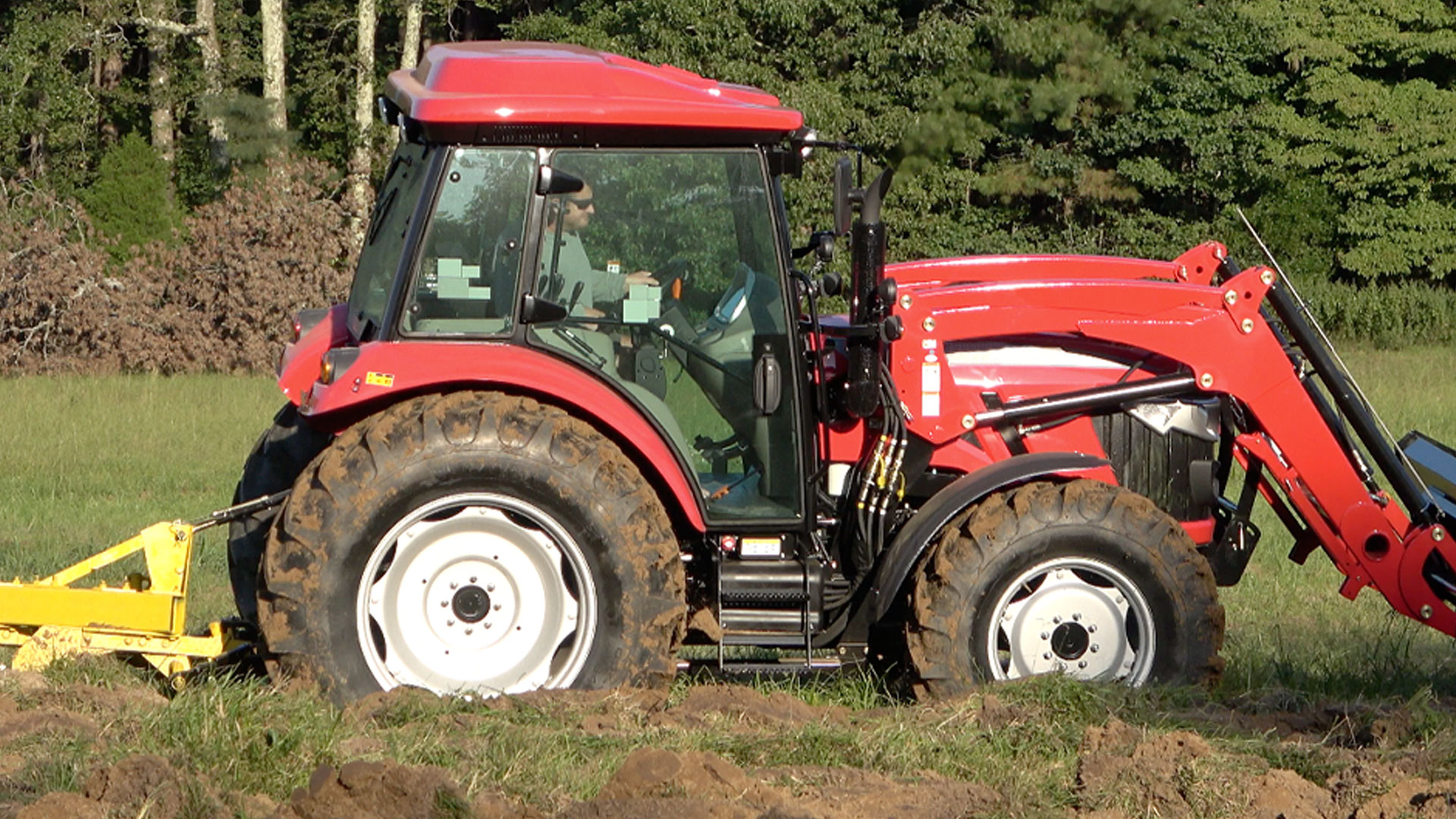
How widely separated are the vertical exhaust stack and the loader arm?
0.27 meters

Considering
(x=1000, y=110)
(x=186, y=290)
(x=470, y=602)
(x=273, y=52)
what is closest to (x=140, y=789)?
(x=470, y=602)

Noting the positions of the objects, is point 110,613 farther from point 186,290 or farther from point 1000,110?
point 1000,110

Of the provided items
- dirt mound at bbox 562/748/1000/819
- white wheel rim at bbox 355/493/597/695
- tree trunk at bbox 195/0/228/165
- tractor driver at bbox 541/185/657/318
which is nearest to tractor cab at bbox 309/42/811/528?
tractor driver at bbox 541/185/657/318

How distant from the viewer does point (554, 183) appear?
5867 millimetres

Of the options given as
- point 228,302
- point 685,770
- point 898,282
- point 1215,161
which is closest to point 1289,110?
point 1215,161

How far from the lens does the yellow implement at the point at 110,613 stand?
5910 mm

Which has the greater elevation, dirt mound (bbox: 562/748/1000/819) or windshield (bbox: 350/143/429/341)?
windshield (bbox: 350/143/429/341)

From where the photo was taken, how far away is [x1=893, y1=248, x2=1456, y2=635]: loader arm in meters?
6.36

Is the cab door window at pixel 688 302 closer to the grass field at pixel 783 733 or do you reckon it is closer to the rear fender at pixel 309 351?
the grass field at pixel 783 733

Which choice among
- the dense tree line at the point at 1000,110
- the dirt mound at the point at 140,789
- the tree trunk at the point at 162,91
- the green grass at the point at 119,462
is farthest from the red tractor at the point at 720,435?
the tree trunk at the point at 162,91

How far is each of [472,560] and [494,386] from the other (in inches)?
21.9

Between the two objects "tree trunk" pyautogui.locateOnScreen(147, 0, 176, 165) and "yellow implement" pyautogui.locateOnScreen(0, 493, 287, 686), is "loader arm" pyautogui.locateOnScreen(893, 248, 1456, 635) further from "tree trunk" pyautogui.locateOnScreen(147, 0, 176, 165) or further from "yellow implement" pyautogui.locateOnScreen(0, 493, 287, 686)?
"tree trunk" pyautogui.locateOnScreen(147, 0, 176, 165)

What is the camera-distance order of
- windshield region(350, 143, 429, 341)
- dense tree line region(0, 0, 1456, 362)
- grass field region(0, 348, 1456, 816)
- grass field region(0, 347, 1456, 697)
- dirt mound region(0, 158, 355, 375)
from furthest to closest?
dense tree line region(0, 0, 1456, 362)
dirt mound region(0, 158, 355, 375)
grass field region(0, 347, 1456, 697)
windshield region(350, 143, 429, 341)
grass field region(0, 348, 1456, 816)

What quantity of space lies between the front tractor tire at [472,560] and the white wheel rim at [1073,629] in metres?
1.12
